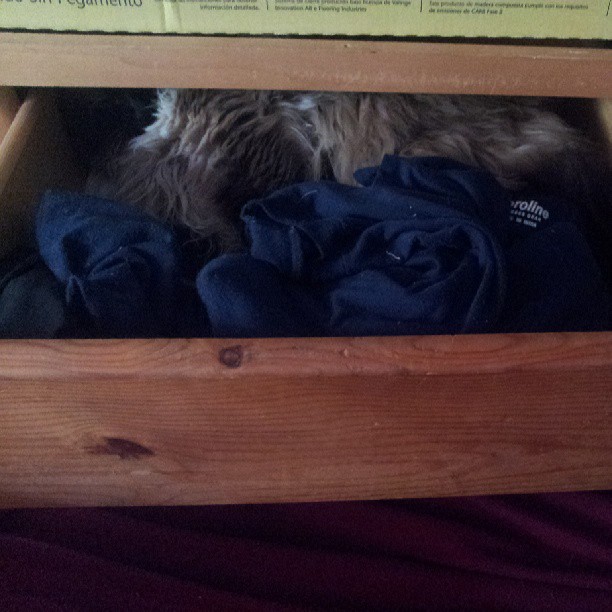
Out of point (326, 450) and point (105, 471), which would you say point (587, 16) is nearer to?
point (326, 450)

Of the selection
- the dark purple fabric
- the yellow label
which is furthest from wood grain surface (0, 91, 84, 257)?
the dark purple fabric

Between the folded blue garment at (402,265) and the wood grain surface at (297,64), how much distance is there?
0.26 feet

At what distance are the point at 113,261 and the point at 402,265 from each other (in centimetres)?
23

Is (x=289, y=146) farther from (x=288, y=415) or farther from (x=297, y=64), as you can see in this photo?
(x=288, y=415)

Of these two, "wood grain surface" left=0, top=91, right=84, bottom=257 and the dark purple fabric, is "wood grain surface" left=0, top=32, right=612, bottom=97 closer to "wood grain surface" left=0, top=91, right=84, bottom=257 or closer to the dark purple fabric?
"wood grain surface" left=0, top=91, right=84, bottom=257

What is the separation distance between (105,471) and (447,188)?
14.2 inches

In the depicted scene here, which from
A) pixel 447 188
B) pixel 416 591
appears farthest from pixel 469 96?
pixel 416 591

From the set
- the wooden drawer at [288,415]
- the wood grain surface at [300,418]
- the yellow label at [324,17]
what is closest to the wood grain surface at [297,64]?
the yellow label at [324,17]

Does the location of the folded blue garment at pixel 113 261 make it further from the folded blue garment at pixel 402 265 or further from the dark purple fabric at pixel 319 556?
the dark purple fabric at pixel 319 556

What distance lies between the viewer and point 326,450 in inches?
19.8

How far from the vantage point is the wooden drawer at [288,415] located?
406 mm

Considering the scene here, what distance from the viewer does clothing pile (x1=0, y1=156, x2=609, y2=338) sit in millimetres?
494

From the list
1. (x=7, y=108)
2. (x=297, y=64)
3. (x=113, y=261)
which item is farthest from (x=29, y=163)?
(x=297, y=64)

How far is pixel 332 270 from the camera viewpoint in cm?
54
